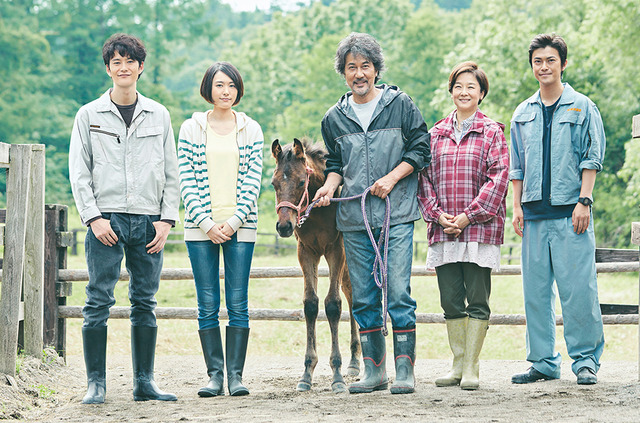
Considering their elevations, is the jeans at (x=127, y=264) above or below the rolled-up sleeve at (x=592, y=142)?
below

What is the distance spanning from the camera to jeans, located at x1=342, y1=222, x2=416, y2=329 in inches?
185

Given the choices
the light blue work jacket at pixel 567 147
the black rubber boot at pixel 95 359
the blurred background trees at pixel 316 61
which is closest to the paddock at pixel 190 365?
the black rubber boot at pixel 95 359

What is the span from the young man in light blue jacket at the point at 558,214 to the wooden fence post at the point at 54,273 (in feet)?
13.4

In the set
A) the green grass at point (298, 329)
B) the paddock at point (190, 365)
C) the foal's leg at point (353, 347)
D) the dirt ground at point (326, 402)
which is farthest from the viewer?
the green grass at point (298, 329)

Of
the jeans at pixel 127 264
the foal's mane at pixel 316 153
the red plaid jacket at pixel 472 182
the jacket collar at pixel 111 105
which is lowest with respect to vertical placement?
the jeans at pixel 127 264

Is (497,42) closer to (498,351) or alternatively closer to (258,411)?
(498,351)

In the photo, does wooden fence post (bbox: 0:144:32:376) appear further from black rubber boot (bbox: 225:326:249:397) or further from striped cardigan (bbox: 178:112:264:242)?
black rubber boot (bbox: 225:326:249:397)

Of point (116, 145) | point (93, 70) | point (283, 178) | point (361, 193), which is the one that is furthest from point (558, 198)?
point (93, 70)

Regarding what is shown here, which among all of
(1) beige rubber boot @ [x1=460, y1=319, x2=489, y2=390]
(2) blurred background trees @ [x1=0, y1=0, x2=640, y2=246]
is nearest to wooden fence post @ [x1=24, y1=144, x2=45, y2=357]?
(1) beige rubber boot @ [x1=460, y1=319, x2=489, y2=390]

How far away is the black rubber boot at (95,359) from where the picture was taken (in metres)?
4.62

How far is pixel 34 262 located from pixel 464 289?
11.1ft

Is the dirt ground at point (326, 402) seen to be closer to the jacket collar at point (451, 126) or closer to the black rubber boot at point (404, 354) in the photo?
the black rubber boot at point (404, 354)

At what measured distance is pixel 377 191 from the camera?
4.67 meters

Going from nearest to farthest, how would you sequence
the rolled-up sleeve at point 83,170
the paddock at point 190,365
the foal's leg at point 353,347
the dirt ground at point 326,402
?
1. the dirt ground at point 326,402
2. the paddock at point 190,365
3. the rolled-up sleeve at point 83,170
4. the foal's leg at point 353,347
